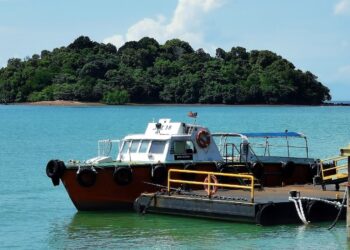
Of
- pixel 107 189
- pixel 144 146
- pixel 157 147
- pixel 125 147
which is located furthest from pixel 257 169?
pixel 107 189

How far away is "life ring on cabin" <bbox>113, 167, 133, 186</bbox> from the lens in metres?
29.7

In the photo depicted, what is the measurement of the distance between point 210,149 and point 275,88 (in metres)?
158

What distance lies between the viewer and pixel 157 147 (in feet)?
103

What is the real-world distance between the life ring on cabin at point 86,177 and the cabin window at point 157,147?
2.53m

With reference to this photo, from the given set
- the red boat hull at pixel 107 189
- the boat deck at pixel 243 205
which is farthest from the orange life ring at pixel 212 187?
the red boat hull at pixel 107 189

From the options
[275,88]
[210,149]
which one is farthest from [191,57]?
[210,149]

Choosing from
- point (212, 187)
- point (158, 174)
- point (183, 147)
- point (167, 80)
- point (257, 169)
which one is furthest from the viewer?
point (167, 80)

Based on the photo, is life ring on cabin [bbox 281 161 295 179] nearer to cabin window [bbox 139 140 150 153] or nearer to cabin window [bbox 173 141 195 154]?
cabin window [bbox 173 141 195 154]

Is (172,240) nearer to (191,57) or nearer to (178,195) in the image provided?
(178,195)

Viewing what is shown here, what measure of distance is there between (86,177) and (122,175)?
3.55 ft

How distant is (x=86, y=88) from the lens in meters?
182

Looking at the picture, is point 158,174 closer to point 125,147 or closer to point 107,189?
point 107,189

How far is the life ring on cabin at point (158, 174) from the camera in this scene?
30125 millimetres

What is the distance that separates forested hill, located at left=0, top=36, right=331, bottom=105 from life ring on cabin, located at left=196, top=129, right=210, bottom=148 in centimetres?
14803
